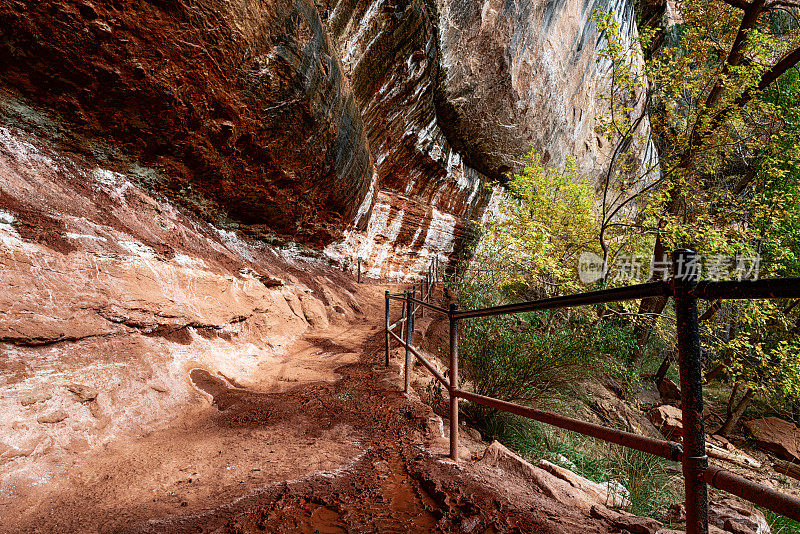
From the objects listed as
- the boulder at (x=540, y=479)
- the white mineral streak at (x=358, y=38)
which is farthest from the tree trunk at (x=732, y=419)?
the white mineral streak at (x=358, y=38)

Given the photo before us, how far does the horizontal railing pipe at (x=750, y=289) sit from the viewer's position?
0.79 meters

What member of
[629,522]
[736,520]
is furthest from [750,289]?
[736,520]

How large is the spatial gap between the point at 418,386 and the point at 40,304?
355cm

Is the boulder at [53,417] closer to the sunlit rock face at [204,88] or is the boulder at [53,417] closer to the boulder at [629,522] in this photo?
the boulder at [629,522]

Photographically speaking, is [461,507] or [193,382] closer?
[461,507]

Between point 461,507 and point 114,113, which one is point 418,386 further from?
point 114,113

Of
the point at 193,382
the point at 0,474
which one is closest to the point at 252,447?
the point at 0,474

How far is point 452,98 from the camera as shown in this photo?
11.9 meters

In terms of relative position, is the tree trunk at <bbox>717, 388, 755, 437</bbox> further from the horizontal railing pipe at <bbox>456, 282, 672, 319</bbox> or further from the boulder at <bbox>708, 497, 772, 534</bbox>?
the horizontal railing pipe at <bbox>456, 282, 672, 319</bbox>

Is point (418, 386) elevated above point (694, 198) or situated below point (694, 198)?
below

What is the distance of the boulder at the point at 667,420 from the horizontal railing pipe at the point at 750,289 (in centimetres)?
791

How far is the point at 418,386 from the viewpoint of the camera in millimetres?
4164

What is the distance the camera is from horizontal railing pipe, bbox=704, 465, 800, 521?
76cm

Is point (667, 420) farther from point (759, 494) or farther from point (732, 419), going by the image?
point (759, 494)
